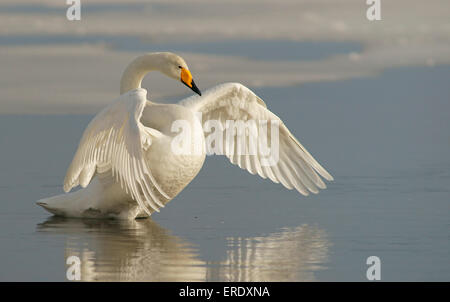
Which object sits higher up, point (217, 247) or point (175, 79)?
point (175, 79)

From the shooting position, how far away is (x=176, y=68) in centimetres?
1447

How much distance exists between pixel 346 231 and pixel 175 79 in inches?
151

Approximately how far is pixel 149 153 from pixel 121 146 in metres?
0.93

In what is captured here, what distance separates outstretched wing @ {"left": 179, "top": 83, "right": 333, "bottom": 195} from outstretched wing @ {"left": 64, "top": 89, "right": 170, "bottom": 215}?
278cm

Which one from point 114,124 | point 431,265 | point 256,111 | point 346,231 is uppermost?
point 256,111

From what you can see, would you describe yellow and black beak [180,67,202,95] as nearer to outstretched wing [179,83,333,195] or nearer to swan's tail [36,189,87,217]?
outstretched wing [179,83,333,195]

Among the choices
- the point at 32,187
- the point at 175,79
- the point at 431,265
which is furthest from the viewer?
the point at 32,187

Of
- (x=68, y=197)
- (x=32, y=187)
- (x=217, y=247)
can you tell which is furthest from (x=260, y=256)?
(x=32, y=187)

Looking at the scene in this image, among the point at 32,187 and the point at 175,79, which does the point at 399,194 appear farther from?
the point at 32,187

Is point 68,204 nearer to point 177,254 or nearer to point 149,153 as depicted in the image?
point 149,153

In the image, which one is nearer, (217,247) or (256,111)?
(217,247)

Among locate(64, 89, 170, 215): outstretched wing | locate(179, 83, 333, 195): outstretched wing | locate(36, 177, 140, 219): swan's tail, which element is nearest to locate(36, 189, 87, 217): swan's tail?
locate(36, 177, 140, 219): swan's tail

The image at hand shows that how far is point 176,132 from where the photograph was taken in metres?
13.5

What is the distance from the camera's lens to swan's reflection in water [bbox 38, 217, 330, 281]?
986 cm
